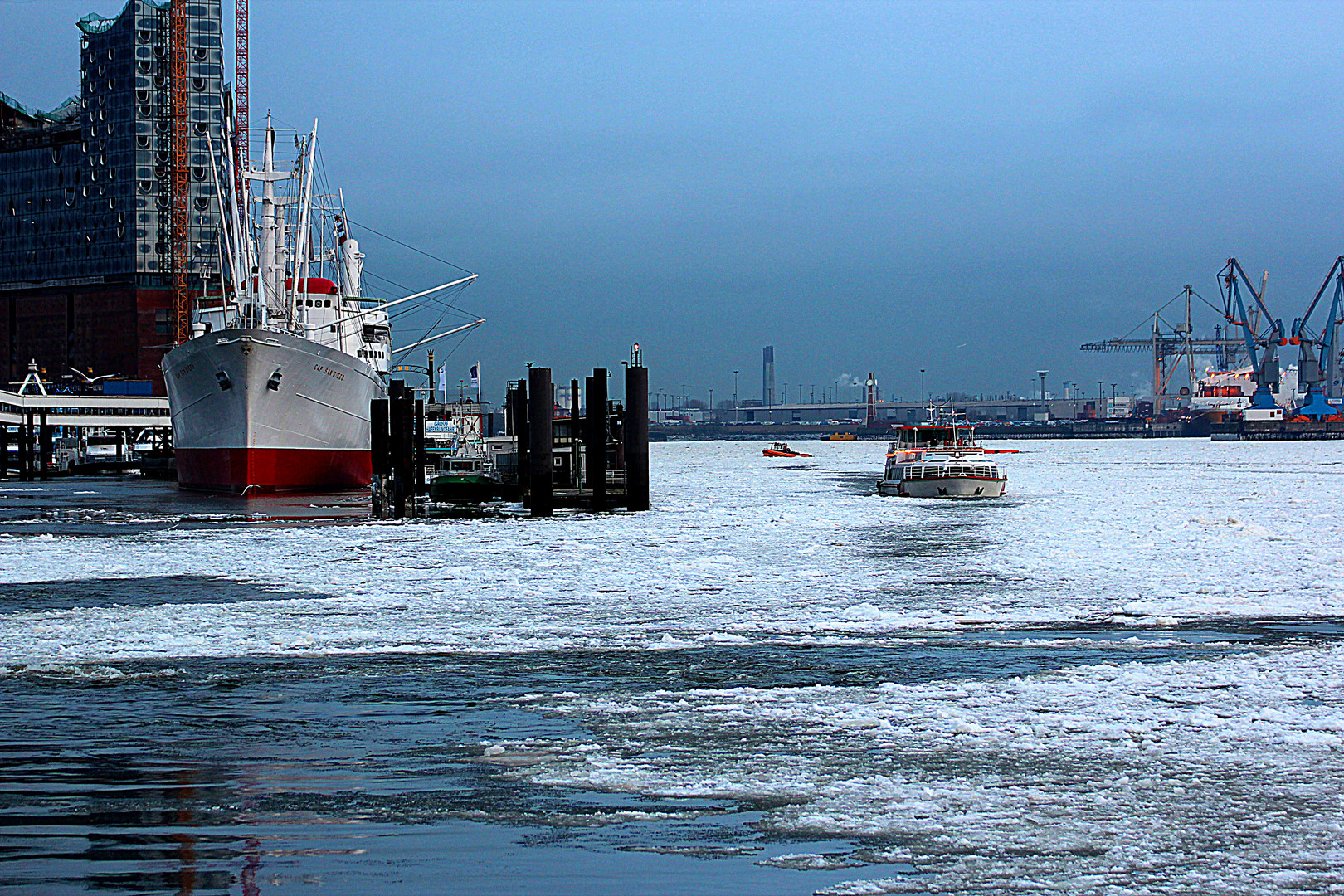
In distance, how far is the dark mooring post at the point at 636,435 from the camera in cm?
4359

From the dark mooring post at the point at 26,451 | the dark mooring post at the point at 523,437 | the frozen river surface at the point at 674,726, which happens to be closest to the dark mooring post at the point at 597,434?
the dark mooring post at the point at 523,437

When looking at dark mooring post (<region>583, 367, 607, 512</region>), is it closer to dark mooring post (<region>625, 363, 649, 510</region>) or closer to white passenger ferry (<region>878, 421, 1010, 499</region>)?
dark mooring post (<region>625, 363, 649, 510</region>)

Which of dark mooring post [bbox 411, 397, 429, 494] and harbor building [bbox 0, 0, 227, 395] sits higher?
harbor building [bbox 0, 0, 227, 395]

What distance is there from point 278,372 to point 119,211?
376 feet

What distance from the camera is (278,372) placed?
184 ft

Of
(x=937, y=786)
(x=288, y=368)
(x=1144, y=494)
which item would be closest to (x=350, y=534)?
(x=288, y=368)

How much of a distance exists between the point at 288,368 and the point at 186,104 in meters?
112

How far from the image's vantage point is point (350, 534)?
115 feet

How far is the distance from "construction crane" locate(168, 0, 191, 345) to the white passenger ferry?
349 ft

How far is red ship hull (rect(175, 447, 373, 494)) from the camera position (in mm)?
56625

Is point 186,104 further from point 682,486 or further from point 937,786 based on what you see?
point 937,786

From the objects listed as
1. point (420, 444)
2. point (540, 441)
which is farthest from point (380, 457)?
point (540, 441)

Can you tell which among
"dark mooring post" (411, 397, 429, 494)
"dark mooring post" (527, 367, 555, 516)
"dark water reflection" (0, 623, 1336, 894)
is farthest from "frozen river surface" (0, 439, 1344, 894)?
"dark mooring post" (411, 397, 429, 494)

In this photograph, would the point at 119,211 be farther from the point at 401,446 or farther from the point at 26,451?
the point at 401,446
